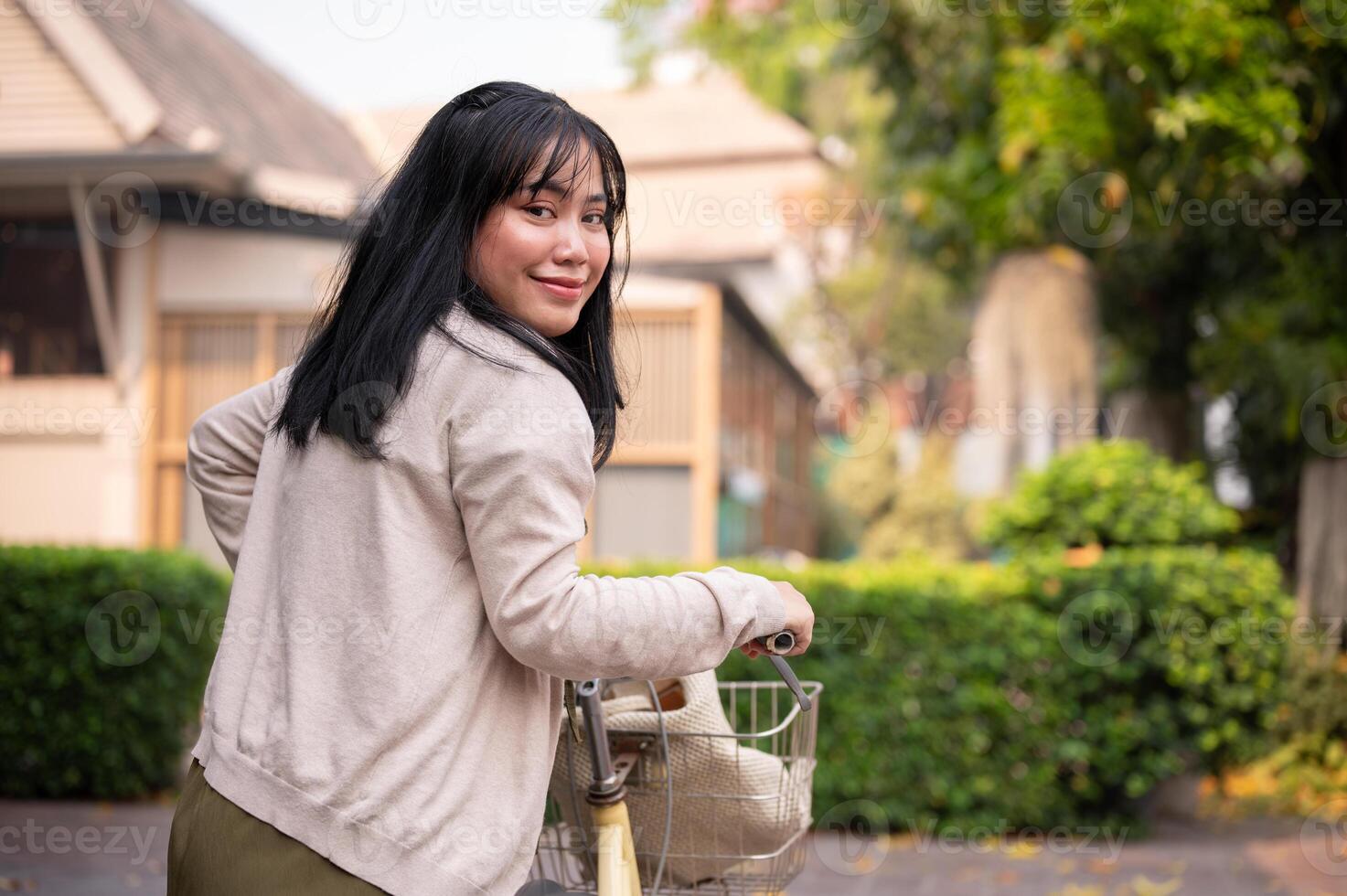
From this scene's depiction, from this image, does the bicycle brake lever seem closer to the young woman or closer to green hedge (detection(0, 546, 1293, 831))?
the young woman

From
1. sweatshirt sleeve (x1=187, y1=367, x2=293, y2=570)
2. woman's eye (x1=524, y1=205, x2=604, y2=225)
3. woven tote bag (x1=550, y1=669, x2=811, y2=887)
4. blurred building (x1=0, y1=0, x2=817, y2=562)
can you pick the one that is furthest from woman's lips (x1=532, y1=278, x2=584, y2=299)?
blurred building (x1=0, y1=0, x2=817, y2=562)

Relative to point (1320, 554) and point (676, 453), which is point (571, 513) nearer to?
point (1320, 554)

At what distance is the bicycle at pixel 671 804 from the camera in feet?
7.06

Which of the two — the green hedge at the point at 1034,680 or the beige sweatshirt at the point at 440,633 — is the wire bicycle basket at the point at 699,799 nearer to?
the beige sweatshirt at the point at 440,633

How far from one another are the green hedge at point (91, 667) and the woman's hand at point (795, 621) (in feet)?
21.4

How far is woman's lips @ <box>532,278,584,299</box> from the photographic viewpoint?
195cm

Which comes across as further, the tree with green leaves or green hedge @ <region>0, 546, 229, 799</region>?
green hedge @ <region>0, 546, 229, 799</region>

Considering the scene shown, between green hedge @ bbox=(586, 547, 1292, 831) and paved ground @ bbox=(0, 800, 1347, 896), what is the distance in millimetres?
261

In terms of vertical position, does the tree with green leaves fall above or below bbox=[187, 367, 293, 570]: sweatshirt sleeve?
above

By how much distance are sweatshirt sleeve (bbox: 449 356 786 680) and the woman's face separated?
19cm

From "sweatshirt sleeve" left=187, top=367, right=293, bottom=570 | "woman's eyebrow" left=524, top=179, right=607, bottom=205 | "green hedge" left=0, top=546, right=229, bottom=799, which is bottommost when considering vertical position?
"green hedge" left=0, top=546, right=229, bottom=799

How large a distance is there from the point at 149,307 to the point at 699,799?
10958mm

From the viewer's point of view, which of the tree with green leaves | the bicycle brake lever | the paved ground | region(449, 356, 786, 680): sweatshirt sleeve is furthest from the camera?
the tree with green leaves

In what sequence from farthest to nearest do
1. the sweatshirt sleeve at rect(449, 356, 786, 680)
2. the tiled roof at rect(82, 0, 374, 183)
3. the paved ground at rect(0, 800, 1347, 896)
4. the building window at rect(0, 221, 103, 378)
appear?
the tiled roof at rect(82, 0, 374, 183) → the building window at rect(0, 221, 103, 378) → the paved ground at rect(0, 800, 1347, 896) → the sweatshirt sleeve at rect(449, 356, 786, 680)
